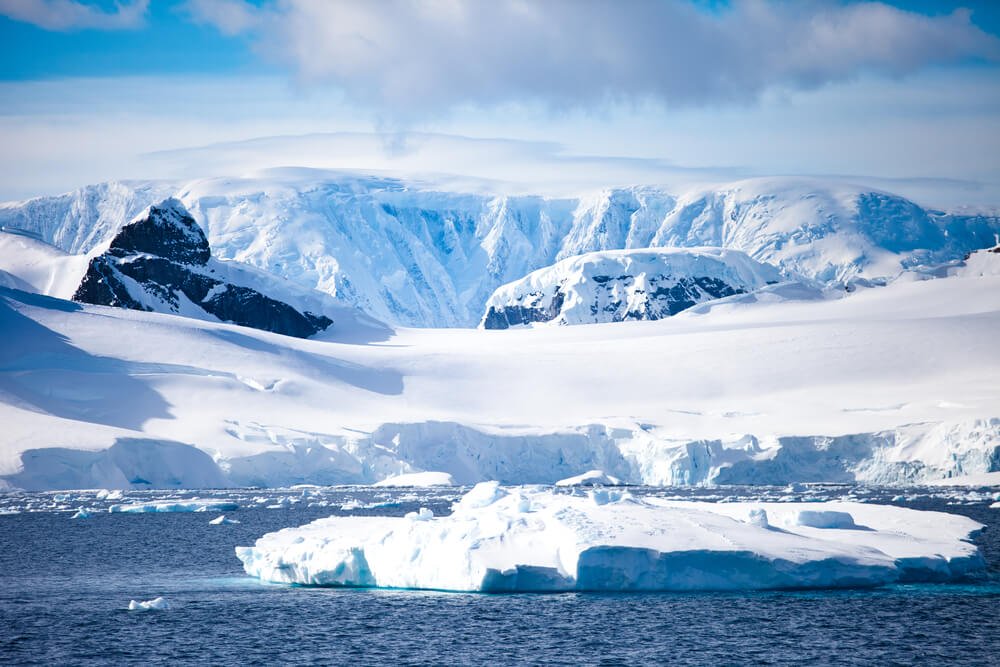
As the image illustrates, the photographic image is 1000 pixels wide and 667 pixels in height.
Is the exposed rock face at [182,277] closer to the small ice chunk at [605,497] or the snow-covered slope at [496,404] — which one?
the snow-covered slope at [496,404]

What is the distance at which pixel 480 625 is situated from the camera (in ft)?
95.9

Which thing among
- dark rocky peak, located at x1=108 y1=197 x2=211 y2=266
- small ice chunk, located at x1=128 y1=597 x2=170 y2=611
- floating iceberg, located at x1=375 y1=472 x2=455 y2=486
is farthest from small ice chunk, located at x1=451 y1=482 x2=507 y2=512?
dark rocky peak, located at x1=108 y1=197 x2=211 y2=266

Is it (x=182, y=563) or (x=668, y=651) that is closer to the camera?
(x=668, y=651)

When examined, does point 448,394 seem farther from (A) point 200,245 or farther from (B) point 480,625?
(B) point 480,625

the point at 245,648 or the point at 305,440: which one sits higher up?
the point at 305,440

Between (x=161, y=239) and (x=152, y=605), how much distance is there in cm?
11289

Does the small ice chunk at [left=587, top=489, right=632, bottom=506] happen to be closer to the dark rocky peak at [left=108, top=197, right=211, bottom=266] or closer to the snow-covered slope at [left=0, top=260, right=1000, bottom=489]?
the snow-covered slope at [left=0, top=260, right=1000, bottom=489]

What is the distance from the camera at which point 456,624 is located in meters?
29.4

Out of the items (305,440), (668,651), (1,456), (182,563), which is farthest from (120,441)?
(668,651)

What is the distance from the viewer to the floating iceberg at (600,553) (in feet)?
104

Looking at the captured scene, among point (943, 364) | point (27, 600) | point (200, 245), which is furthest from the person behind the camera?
point (200, 245)

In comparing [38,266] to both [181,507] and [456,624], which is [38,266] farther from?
[456,624]

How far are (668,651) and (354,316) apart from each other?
125616 millimetres

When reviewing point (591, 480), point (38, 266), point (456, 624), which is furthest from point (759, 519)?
point (38, 266)
